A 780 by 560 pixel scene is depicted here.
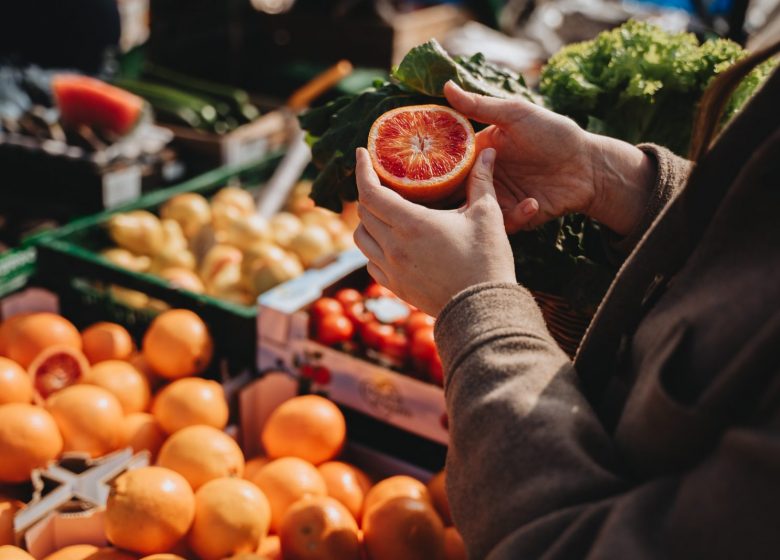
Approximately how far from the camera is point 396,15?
20.2 ft

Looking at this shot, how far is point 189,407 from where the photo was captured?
2.13 metres

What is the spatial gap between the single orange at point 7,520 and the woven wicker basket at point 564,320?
1.54 m

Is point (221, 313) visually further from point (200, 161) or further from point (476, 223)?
point (200, 161)

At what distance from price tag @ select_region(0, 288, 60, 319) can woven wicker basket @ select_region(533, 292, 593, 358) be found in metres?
2.09

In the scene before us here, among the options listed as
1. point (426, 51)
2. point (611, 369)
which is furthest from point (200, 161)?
point (611, 369)

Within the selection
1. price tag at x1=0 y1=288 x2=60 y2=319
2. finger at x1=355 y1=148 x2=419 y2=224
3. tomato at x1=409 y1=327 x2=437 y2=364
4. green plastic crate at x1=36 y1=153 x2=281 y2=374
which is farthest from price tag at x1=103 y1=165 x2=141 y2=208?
finger at x1=355 y1=148 x2=419 y2=224

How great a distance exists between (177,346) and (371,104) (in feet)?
3.80

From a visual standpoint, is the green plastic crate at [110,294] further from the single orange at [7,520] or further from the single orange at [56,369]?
the single orange at [7,520]

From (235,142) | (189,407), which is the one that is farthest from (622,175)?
(235,142)

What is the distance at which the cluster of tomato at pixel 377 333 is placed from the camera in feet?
7.75

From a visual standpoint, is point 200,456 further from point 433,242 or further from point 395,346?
point 433,242

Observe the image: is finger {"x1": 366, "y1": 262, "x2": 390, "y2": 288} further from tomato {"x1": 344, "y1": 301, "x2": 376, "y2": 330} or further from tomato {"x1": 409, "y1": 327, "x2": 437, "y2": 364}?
tomato {"x1": 344, "y1": 301, "x2": 376, "y2": 330}

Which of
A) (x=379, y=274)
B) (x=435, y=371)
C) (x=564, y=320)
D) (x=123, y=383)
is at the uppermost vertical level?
(x=379, y=274)

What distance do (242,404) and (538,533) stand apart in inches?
62.9
